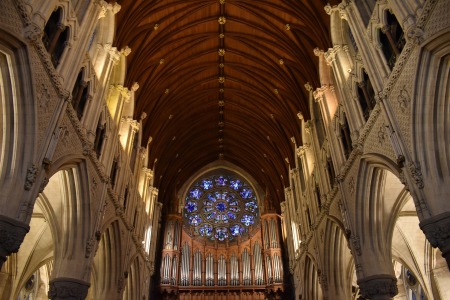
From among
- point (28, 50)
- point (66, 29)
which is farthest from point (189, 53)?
point (28, 50)

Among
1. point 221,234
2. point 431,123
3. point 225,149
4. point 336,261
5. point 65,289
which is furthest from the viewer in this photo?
point 225,149

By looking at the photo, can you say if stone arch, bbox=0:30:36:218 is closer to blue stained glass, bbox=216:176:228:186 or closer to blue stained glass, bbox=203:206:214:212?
blue stained glass, bbox=203:206:214:212

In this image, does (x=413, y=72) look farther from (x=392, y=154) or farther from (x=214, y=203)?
(x=214, y=203)

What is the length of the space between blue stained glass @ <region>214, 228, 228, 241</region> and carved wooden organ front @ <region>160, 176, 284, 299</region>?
0.07m

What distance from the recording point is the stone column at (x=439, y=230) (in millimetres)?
8227

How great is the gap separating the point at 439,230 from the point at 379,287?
13.7ft

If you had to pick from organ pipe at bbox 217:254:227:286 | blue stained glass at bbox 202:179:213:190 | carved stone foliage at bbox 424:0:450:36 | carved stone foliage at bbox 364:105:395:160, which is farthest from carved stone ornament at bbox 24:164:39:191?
blue stained glass at bbox 202:179:213:190

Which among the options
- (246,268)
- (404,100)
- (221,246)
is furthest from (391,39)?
(221,246)

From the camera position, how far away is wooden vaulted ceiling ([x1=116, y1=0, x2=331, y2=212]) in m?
19.2

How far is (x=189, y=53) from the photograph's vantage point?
23297 millimetres

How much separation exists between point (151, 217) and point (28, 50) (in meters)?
17.1

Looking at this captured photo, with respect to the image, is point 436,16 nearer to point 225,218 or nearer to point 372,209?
point 372,209

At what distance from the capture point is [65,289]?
11.2 meters

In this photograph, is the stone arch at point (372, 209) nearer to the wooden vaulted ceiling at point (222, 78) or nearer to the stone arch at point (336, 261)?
the stone arch at point (336, 261)
